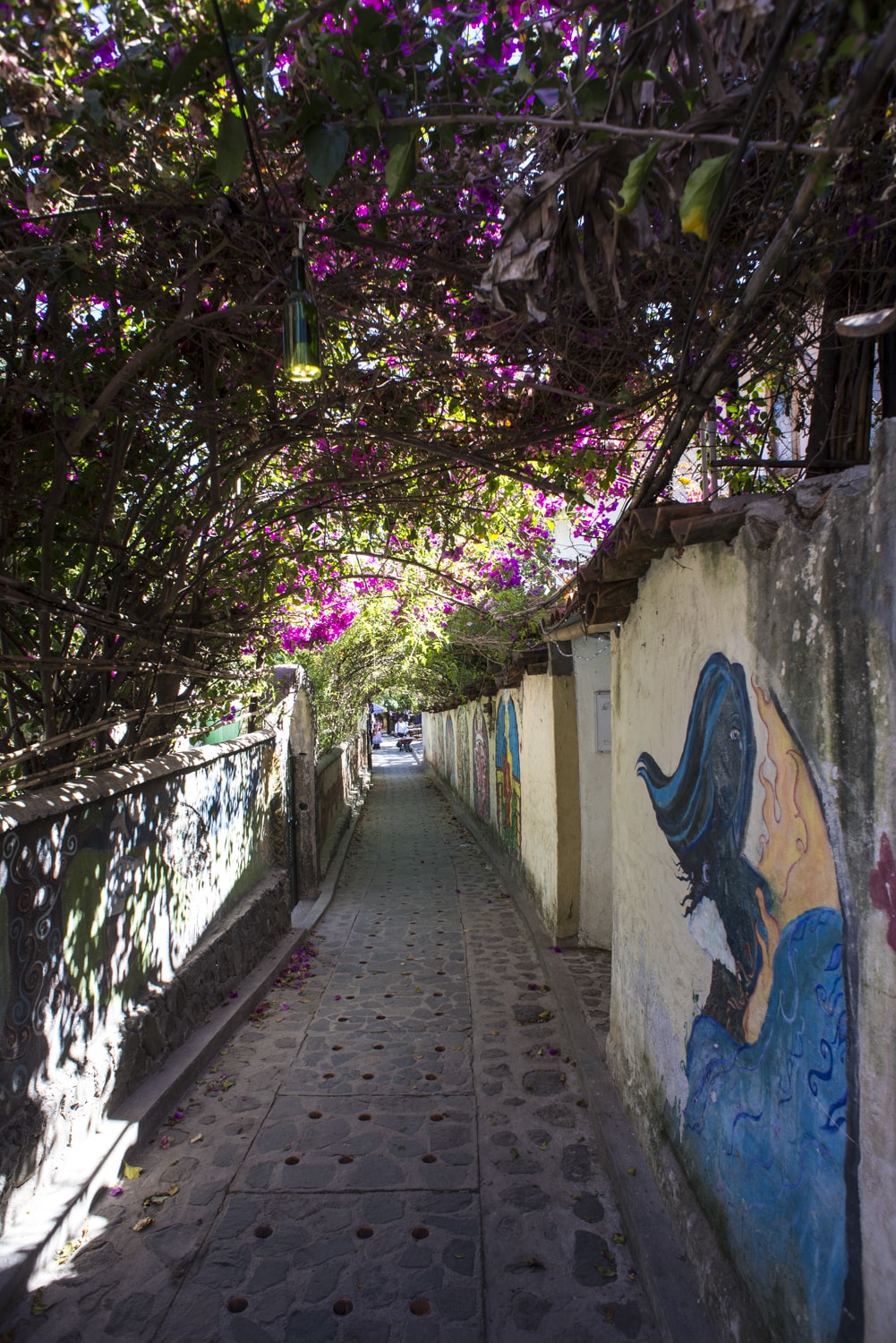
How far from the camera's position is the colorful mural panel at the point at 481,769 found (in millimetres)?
15336

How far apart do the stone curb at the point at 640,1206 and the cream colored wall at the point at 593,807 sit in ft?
4.83

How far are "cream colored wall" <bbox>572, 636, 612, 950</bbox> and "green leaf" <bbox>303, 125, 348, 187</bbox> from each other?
5895 mm

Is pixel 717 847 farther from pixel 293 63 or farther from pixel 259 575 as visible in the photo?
pixel 259 575

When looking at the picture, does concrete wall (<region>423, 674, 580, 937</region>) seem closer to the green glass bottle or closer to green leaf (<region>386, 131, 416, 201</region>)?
the green glass bottle

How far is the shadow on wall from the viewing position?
11.8ft

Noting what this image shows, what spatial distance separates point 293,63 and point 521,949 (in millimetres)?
7743

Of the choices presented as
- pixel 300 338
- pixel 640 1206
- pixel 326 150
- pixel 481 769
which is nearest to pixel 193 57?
pixel 326 150

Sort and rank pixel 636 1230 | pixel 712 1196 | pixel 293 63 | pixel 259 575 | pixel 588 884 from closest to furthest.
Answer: pixel 293 63
pixel 712 1196
pixel 636 1230
pixel 259 575
pixel 588 884

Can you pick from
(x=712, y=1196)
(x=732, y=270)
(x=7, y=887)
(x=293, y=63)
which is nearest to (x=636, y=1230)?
(x=712, y=1196)

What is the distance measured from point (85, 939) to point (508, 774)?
28.1 feet

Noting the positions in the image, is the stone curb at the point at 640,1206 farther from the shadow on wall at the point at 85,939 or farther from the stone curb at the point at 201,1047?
the shadow on wall at the point at 85,939

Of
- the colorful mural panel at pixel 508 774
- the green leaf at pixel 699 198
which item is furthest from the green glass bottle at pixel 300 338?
the colorful mural panel at pixel 508 774

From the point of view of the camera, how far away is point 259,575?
22.3 feet

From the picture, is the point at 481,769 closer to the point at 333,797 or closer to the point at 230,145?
the point at 333,797
